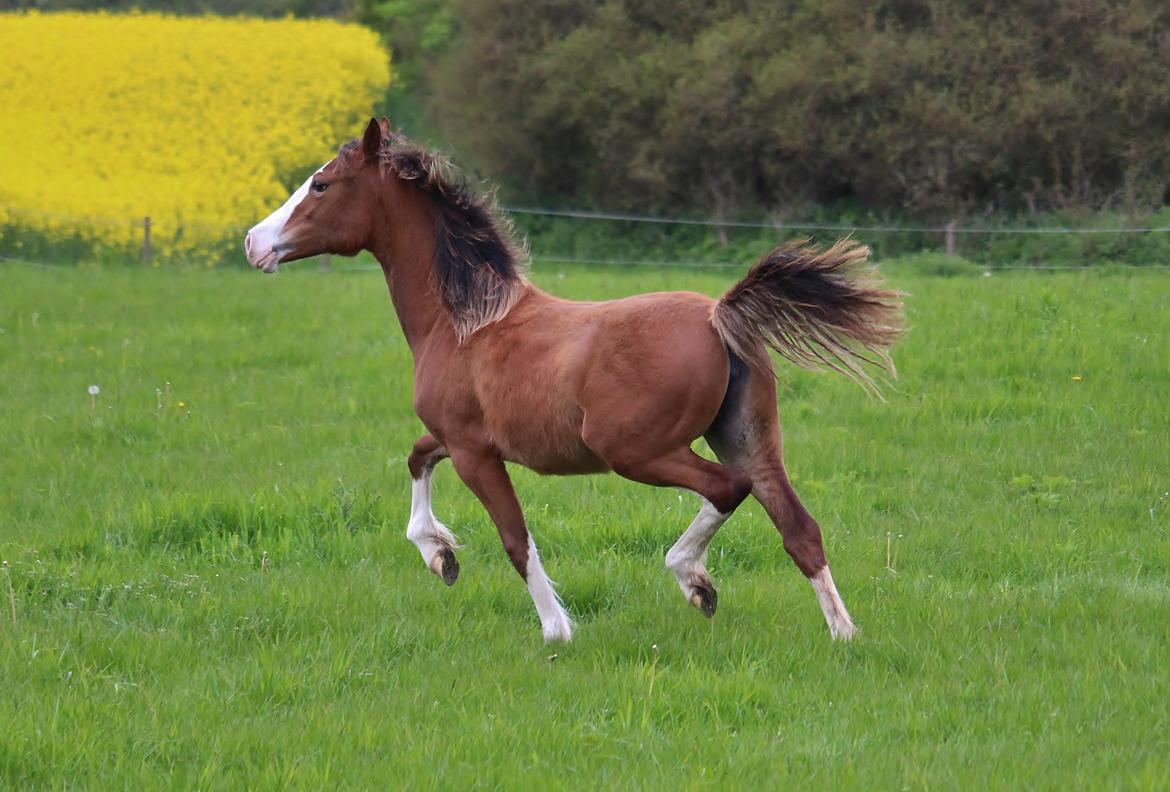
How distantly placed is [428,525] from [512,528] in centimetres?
85

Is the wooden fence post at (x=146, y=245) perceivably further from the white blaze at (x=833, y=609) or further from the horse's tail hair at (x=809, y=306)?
the white blaze at (x=833, y=609)

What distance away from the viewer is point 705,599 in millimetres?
6012

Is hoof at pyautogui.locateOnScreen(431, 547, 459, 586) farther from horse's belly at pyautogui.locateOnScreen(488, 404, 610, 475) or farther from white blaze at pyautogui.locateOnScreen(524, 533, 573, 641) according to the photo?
→ horse's belly at pyautogui.locateOnScreen(488, 404, 610, 475)

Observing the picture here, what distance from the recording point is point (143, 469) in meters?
9.19

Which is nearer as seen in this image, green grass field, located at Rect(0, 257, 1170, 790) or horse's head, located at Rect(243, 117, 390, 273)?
green grass field, located at Rect(0, 257, 1170, 790)

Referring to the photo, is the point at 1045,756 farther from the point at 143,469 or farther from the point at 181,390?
→ the point at 181,390

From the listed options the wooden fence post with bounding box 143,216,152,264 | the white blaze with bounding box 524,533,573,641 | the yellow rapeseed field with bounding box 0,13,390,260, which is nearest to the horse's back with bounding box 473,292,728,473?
the white blaze with bounding box 524,533,573,641

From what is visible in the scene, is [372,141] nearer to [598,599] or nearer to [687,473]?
[687,473]

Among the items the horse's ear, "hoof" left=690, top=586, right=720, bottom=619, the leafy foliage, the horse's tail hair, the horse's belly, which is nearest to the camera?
the horse's tail hair

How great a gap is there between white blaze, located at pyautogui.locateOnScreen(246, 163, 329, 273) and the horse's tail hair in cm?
226

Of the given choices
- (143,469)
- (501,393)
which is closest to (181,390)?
(143,469)

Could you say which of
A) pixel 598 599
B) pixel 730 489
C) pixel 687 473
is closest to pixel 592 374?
pixel 687 473

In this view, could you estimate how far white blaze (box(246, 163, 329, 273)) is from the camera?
6.46 m

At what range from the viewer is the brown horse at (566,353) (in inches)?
215
